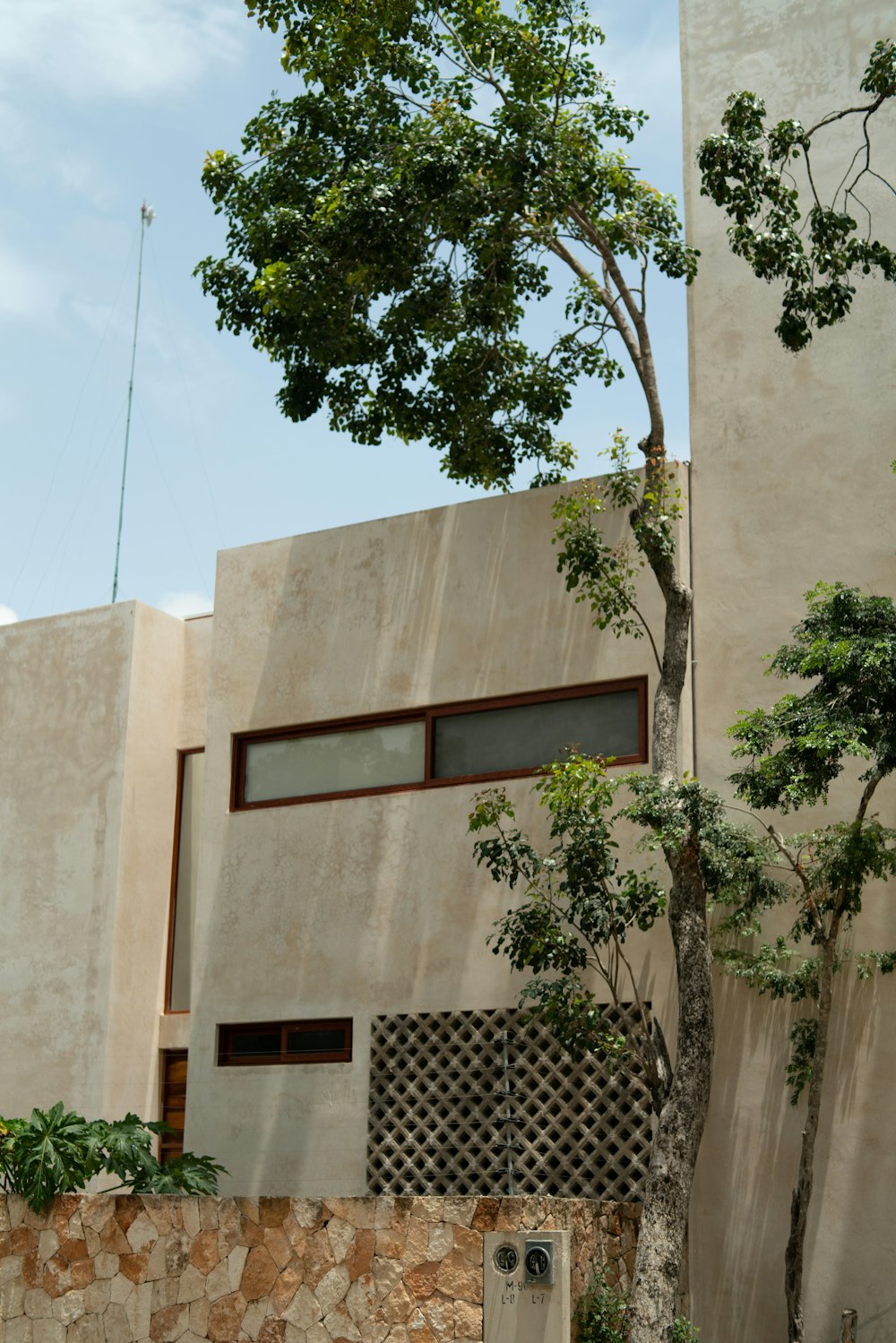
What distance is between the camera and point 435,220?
10609 mm

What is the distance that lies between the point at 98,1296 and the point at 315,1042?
2.52 meters

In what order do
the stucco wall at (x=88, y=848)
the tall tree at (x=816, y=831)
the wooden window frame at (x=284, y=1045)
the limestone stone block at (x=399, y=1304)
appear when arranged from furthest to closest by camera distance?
the stucco wall at (x=88, y=848), the wooden window frame at (x=284, y=1045), the tall tree at (x=816, y=831), the limestone stone block at (x=399, y=1304)

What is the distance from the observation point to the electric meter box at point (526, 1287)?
798 centimetres

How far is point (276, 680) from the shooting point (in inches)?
477

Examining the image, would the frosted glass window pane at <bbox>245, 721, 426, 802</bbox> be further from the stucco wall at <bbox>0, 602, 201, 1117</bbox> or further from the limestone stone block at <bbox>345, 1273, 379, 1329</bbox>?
the limestone stone block at <bbox>345, 1273, 379, 1329</bbox>

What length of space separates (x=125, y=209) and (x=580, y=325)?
7745 mm

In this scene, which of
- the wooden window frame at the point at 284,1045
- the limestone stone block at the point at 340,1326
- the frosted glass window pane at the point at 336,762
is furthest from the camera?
the frosted glass window pane at the point at 336,762

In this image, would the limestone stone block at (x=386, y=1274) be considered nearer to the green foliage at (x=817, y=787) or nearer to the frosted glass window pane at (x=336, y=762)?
the green foliage at (x=817, y=787)

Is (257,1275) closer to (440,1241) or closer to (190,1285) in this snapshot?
(190,1285)

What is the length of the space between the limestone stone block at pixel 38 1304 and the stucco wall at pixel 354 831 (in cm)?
196

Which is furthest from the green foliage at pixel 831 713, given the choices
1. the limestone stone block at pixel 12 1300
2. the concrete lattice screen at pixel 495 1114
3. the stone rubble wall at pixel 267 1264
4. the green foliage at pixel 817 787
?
the limestone stone block at pixel 12 1300

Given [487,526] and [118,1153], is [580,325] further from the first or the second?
[118,1153]

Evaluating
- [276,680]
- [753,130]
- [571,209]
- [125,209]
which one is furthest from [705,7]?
[125,209]

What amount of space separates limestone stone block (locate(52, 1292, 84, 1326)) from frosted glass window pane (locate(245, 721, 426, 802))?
399cm
